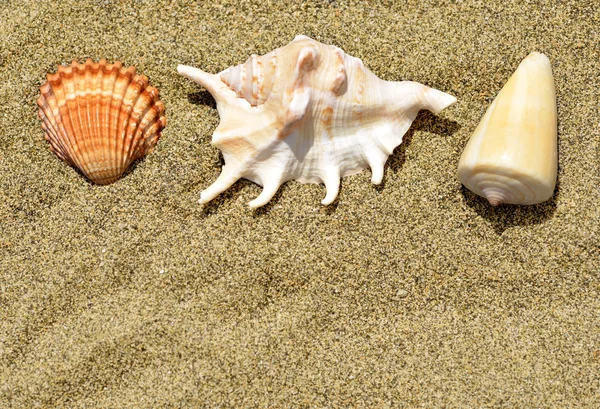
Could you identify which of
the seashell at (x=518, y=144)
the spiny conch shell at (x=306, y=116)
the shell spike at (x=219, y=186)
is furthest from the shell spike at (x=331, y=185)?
the seashell at (x=518, y=144)

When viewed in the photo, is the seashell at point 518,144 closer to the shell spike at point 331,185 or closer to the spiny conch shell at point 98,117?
the shell spike at point 331,185

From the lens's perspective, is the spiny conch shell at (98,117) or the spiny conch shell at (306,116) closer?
the spiny conch shell at (306,116)

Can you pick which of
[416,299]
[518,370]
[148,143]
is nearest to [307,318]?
[416,299]

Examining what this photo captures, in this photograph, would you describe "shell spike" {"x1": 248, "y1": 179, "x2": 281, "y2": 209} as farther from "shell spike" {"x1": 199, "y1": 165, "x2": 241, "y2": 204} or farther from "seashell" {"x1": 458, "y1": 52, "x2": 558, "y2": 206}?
"seashell" {"x1": 458, "y1": 52, "x2": 558, "y2": 206}

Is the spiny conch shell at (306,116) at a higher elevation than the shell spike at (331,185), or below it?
higher

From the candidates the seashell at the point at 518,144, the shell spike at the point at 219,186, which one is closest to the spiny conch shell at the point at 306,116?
the shell spike at the point at 219,186

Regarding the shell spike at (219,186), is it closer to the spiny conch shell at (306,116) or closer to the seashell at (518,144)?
the spiny conch shell at (306,116)

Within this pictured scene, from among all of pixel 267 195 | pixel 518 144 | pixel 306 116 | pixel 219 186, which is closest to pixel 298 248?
pixel 267 195
